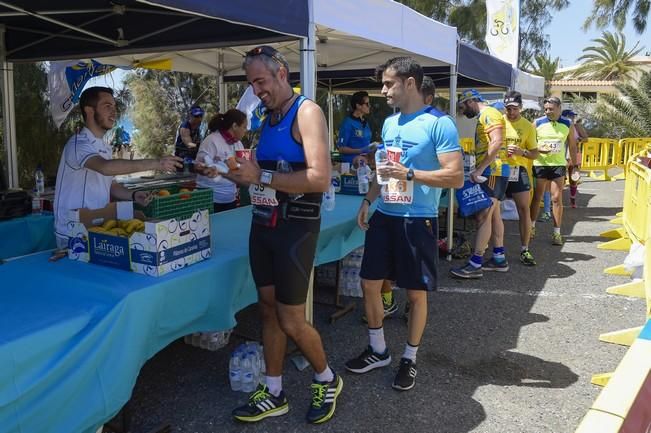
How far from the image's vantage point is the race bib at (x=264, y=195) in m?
2.39

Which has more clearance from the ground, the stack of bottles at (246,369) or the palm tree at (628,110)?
the palm tree at (628,110)

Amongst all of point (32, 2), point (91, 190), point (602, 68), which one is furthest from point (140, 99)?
point (602, 68)

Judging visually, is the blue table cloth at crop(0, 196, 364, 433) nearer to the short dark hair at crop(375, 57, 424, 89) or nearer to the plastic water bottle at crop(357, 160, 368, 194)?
the short dark hair at crop(375, 57, 424, 89)

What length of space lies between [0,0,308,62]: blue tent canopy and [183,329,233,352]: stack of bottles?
5.97ft

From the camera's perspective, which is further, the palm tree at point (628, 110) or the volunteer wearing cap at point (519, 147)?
the palm tree at point (628, 110)

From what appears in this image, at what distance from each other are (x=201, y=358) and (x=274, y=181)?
1.71 metres

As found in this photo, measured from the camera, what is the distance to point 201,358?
3.50 meters

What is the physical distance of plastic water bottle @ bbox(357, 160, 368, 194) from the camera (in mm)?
5051

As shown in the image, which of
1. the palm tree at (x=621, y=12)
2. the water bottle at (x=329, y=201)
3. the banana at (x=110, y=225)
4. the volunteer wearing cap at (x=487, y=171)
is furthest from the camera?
the palm tree at (x=621, y=12)

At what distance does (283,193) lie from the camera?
2.39 meters

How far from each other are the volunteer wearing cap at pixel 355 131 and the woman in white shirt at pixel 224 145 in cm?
208

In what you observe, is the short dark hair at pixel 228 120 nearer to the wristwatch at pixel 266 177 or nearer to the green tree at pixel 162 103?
the wristwatch at pixel 266 177

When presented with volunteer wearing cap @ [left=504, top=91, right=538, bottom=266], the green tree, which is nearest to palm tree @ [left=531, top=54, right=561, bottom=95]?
the green tree

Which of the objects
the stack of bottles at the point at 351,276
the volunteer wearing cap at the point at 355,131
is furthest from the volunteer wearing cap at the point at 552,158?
the stack of bottles at the point at 351,276
